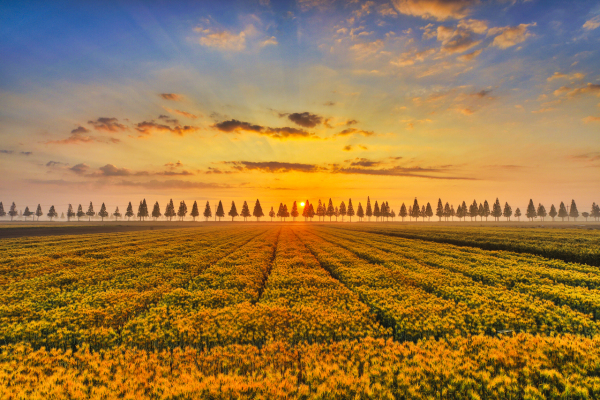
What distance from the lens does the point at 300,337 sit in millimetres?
6848

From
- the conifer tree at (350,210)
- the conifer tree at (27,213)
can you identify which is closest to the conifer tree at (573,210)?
the conifer tree at (350,210)

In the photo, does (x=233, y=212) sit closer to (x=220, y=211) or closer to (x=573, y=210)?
(x=220, y=211)

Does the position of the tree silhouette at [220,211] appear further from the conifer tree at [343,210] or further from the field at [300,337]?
the field at [300,337]

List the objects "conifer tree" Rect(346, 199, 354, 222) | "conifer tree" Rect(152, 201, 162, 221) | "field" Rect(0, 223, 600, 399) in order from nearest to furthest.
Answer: "field" Rect(0, 223, 600, 399) → "conifer tree" Rect(152, 201, 162, 221) → "conifer tree" Rect(346, 199, 354, 222)

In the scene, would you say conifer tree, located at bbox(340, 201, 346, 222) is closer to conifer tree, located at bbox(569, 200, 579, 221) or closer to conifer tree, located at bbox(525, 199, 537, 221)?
conifer tree, located at bbox(525, 199, 537, 221)

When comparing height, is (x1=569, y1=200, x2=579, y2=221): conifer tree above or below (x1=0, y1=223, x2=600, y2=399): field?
above

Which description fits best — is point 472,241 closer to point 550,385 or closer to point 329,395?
point 550,385

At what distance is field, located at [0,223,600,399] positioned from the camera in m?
4.50

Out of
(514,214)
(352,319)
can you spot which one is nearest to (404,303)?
(352,319)

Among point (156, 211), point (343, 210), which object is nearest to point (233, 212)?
point (156, 211)

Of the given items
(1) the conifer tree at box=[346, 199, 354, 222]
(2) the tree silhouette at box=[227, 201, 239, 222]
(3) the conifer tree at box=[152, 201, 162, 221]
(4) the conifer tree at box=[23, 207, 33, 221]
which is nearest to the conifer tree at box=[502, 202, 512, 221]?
(1) the conifer tree at box=[346, 199, 354, 222]

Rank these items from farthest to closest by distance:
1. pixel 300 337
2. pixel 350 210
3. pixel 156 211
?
pixel 350 210 < pixel 156 211 < pixel 300 337

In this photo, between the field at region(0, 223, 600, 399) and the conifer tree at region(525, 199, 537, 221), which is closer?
the field at region(0, 223, 600, 399)

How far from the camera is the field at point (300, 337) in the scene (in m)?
4.50
